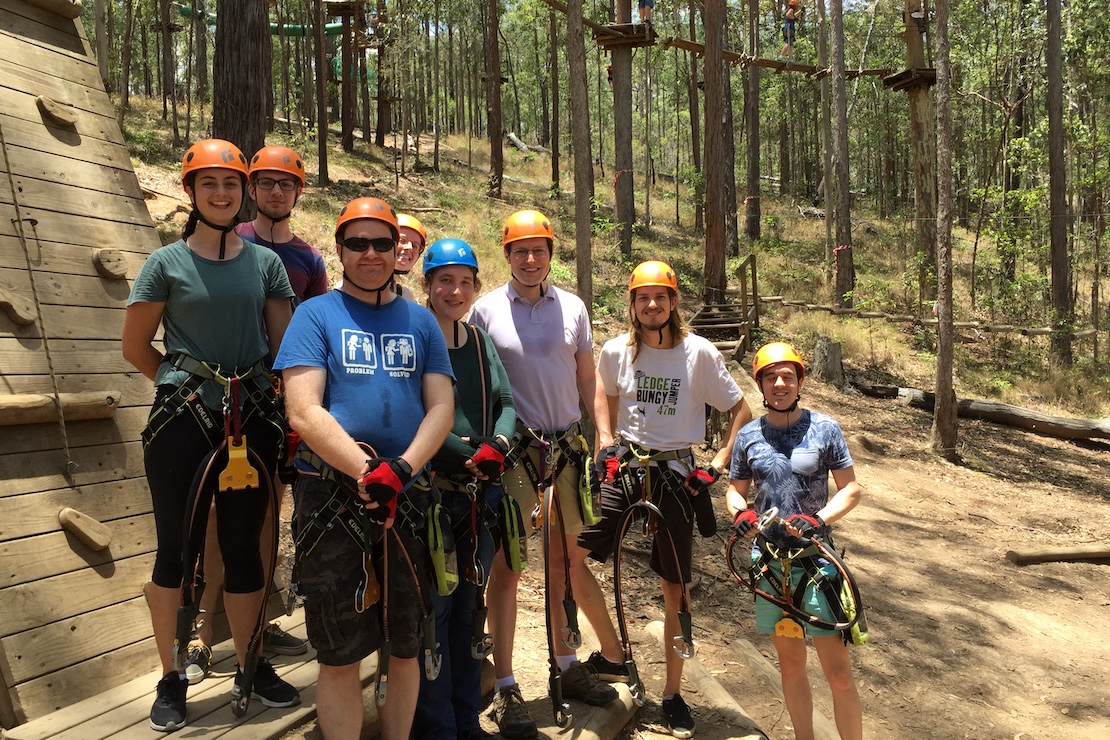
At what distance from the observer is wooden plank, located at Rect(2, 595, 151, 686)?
309 cm

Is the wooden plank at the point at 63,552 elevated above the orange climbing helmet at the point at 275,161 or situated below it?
below

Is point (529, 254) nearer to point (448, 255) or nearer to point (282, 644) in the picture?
point (448, 255)

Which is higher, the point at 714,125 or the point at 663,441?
the point at 714,125

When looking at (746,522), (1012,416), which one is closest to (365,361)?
(746,522)

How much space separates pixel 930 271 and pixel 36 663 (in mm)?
19680

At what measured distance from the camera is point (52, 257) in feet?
13.6

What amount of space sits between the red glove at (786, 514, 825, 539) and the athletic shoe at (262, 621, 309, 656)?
2139mm

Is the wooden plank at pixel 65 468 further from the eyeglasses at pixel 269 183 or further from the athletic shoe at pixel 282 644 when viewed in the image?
the eyeglasses at pixel 269 183

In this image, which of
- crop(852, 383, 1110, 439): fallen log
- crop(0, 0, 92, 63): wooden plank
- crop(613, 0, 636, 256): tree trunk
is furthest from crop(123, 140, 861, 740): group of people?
crop(613, 0, 636, 256): tree trunk

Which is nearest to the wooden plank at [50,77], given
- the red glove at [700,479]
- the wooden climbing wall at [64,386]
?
the wooden climbing wall at [64,386]

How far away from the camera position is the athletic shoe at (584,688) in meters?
3.73

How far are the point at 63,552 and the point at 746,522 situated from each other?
287 cm

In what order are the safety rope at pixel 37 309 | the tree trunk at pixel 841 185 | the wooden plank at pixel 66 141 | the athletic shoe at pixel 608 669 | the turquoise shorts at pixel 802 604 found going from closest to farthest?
the turquoise shorts at pixel 802 604, the safety rope at pixel 37 309, the athletic shoe at pixel 608 669, the wooden plank at pixel 66 141, the tree trunk at pixel 841 185

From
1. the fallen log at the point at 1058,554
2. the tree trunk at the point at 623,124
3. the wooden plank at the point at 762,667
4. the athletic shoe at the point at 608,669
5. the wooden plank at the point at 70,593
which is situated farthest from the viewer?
the tree trunk at the point at 623,124
